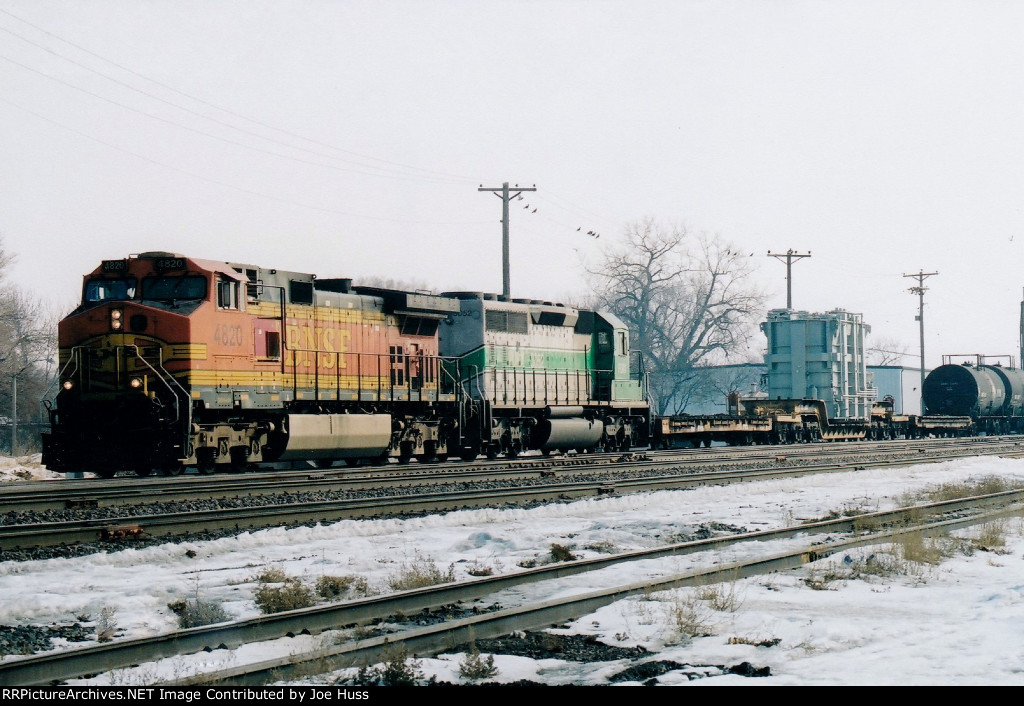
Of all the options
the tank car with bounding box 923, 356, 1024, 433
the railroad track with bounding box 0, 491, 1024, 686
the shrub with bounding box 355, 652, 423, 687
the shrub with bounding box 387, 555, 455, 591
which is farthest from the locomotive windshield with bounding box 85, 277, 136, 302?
the tank car with bounding box 923, 356, 1024, 433

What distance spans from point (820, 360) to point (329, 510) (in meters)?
30.6

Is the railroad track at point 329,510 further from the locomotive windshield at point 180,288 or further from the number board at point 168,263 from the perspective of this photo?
the number board at point 168,263

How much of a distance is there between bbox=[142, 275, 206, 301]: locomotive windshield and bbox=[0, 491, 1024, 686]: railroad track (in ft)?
36.4

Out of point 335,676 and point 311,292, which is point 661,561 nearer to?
point 335,676

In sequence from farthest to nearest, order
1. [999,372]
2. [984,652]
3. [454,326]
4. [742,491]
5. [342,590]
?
[999,372]
[454,326]
[742,491]
[342,590]
[984,652]

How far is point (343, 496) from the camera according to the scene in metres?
15.1

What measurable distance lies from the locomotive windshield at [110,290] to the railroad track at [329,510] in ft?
20.6

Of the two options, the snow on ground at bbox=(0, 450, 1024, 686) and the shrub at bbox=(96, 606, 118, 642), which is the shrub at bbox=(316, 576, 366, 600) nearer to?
the snow on ground at bbox=(0, 450, 1024, 686)

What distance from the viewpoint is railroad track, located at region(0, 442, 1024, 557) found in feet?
35.5

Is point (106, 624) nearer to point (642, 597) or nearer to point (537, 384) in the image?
point (642, 597)

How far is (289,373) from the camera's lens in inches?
797

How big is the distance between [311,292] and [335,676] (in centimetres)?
1573

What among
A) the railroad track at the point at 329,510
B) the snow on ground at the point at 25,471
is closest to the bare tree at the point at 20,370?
the snow on ground at the point at 25,471

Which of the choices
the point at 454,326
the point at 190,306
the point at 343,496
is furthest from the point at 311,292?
the point at 343,496
